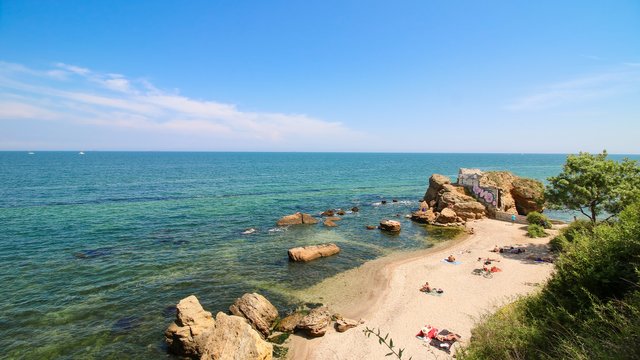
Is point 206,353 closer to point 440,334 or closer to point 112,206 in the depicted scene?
point 440,334

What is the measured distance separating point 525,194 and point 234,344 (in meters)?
51.1

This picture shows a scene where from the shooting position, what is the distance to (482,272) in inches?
1057

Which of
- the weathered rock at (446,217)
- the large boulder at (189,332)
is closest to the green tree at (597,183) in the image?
the weathered rock at (446,217)

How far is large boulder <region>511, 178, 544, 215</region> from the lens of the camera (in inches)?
1944

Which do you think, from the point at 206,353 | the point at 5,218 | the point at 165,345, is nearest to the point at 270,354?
the point at 206,353

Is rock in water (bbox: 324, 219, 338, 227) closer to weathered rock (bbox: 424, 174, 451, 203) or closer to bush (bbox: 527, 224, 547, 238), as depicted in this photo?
weathered rock (bbox: 424, 174, 451, 203)

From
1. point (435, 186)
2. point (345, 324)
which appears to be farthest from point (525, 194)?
point (345, 324)

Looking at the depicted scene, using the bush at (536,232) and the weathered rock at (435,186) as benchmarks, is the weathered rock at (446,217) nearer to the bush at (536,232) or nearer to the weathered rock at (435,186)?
the weathered rock at (435,186)

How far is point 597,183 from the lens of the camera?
2939cm

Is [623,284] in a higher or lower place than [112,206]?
higher

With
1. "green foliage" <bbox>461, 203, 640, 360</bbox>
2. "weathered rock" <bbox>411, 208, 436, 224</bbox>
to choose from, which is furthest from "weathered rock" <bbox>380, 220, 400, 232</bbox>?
"green foliage" <bbox>461, 203, 640, 360</bbox>

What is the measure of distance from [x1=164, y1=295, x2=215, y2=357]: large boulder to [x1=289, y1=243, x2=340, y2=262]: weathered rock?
13669 millimetres

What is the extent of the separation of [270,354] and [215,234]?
2711 centimetres

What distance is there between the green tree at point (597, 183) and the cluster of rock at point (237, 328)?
25.6 m
